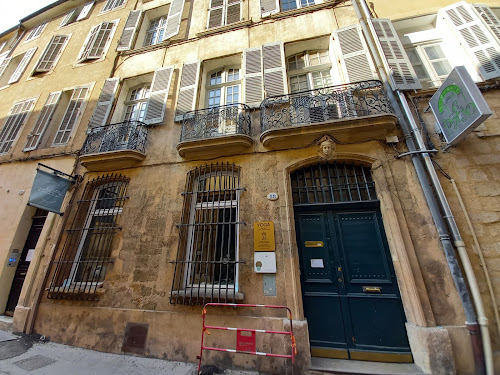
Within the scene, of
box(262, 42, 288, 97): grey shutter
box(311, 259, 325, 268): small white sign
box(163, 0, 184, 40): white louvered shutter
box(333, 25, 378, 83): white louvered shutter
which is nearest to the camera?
box(311, 259, 325, 268): small white sign

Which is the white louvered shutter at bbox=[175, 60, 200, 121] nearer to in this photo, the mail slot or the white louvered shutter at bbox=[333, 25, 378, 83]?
the white louvered shutter at bbox=[333, 25, 378, 83]

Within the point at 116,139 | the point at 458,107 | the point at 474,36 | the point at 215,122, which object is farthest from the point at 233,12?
the point at 458,107

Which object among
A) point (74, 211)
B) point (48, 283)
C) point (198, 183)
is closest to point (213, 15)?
point (198, 183)

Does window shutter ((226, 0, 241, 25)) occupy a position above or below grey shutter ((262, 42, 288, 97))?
above

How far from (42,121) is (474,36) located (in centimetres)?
1242

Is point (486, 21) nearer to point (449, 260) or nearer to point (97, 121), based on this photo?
point (449, 260)

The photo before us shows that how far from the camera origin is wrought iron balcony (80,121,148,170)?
17.4ft

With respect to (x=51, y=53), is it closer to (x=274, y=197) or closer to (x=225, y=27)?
(x=225, y=27)

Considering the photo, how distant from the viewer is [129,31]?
8.06 m

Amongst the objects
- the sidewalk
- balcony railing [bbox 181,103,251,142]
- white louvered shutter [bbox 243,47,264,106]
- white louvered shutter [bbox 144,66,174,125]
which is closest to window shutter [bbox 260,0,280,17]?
white louvered shutter [bbox 243,47,264,106]

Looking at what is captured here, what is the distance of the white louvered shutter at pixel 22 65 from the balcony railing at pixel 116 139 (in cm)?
656

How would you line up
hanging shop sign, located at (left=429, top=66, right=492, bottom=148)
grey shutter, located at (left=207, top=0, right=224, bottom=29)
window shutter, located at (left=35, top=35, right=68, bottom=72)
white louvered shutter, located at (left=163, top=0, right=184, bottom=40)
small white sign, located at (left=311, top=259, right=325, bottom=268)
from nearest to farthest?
1. hanging shop sign, located at (left=429, top=66, right=492, bottom=148)
2. small white sign, located at (left=311, top=259, right=325, bottom=268)
3. grey shutter, located at (left=207, top=0, right=224, bottom=29)
4. white louvered shutter, located at (left=163, top=0, right=184, bottom=40)
5. window shutter, located at (left=35, top=35, right=68, bottom=72)

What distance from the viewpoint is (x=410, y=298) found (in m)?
3.36

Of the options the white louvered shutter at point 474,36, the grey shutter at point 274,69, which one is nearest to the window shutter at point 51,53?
the grey shutter at point 274,69
